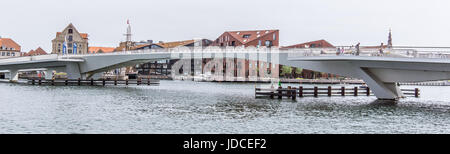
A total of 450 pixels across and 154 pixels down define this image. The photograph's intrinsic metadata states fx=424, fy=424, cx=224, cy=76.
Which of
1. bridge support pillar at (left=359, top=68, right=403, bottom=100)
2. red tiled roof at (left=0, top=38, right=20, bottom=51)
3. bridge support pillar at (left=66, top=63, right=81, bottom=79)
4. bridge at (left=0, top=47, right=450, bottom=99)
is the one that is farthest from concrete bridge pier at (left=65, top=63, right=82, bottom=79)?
red tiled roof at (left=0, top=38, right=20, bottom=51)

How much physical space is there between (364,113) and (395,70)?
11739mm

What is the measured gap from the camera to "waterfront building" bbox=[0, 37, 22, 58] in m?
146

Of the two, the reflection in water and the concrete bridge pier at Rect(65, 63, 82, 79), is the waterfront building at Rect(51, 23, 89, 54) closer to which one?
the concrete bridge pier at Rect(65, 63, 82, 79)

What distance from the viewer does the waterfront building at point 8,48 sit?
146 meters

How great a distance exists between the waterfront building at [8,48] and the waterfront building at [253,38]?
8120 centimetres

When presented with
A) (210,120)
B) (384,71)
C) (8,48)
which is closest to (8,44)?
(8,48)

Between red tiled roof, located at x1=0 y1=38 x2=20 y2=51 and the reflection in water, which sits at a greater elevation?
red tiled roof, located at x1=0 y1=38 x2=20 y2=51

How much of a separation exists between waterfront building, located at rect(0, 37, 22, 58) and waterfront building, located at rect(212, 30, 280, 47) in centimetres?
8120

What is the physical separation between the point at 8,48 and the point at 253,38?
301 ft

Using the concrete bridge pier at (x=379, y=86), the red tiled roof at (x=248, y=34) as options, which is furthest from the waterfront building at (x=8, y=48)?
the concrete bridge pier at (x=379, y=86)

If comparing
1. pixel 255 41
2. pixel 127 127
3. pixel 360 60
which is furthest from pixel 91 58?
pixel 127 127

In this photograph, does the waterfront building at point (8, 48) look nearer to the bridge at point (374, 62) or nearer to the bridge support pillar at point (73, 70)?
the bridge support pillar at point (73, 70)
